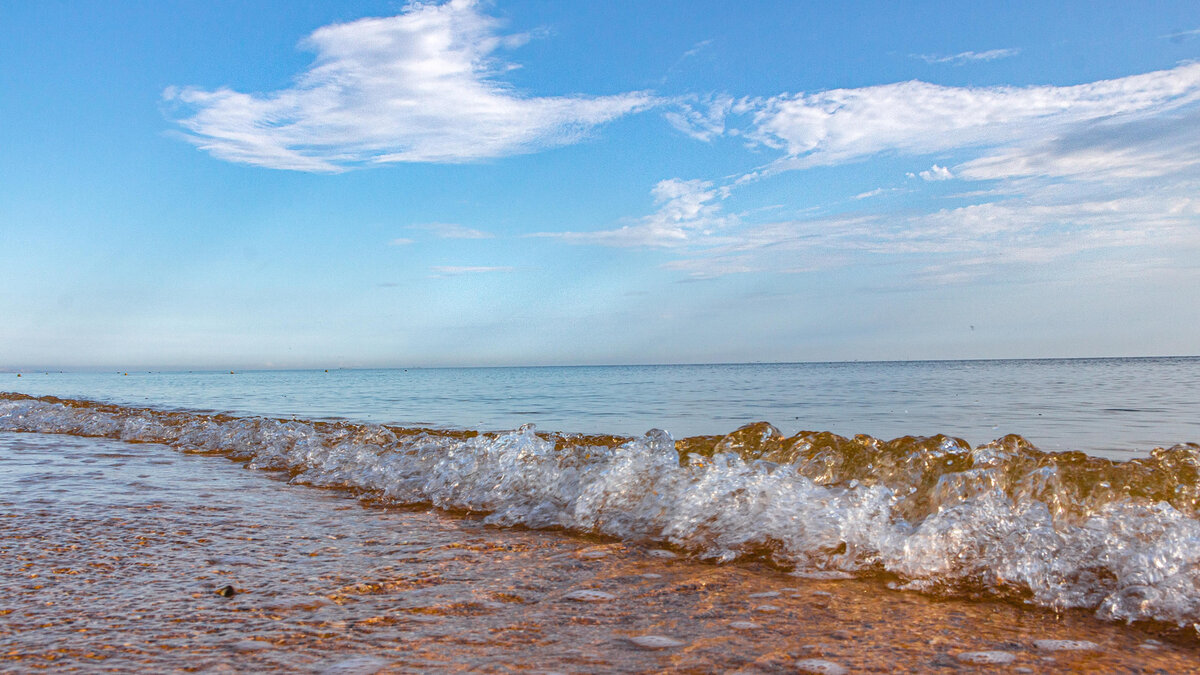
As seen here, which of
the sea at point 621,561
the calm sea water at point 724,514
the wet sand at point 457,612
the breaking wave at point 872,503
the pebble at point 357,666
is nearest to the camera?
the pebble at point 357,666

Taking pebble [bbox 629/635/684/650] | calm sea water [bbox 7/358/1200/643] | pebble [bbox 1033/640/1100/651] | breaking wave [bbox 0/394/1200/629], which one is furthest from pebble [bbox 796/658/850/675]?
breaking wave [bbox 0/394/1200/629]

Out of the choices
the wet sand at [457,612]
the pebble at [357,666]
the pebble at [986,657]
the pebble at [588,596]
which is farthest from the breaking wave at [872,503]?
the pebble at [357,666]

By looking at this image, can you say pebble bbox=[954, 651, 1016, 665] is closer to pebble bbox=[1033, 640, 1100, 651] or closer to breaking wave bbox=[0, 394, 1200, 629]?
pebble bbox=[1033, 640, 1100, 651]

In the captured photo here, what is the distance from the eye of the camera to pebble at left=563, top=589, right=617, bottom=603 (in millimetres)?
3283

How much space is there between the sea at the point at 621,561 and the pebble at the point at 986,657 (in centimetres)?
2

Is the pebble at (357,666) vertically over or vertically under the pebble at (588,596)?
over

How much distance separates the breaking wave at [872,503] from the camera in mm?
3445

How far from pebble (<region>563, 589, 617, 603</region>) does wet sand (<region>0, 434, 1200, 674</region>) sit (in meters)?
0.02

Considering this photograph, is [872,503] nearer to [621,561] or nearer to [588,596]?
[621,561]

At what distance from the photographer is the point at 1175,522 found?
3545 mm

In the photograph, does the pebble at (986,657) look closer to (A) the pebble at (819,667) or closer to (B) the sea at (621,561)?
(B) the sea at (621,561)

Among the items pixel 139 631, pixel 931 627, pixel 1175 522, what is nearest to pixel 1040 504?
pixel 1175 522

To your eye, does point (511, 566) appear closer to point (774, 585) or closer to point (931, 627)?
point (774, 585)

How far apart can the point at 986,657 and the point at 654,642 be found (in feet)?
3.99
